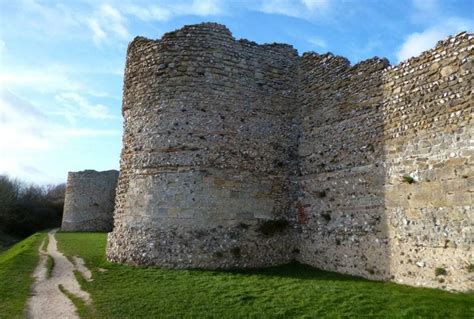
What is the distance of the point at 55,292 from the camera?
959cm

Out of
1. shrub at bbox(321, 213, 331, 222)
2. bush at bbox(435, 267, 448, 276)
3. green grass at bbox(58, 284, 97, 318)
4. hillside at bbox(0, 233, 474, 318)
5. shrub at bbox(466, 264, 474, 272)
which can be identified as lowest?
green grass at bbox(58, 284, 97, 318)

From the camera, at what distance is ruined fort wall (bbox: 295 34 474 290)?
8.67m

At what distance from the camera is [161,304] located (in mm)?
8156

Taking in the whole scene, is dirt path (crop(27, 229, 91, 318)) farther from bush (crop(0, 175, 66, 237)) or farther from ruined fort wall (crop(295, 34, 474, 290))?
bush (crop(0, 175, 66, 237))

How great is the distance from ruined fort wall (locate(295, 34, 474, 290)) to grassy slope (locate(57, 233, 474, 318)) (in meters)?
→ 0.71

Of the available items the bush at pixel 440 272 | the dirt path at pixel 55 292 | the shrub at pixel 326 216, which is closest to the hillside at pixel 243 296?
the dirt path at pixel 55 292

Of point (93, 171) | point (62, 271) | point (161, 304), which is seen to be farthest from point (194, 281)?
point (93, 171)

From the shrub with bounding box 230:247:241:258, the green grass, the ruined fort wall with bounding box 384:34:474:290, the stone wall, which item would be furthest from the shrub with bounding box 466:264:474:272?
the stone wall

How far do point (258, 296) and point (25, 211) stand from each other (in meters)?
37.5

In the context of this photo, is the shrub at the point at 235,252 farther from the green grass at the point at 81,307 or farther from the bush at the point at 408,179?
the bush at the point at 408,179

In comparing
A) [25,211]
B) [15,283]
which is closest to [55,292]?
[15,283]

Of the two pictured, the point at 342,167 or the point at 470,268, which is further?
the point at 342,167

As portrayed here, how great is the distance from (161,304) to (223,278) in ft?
7.84

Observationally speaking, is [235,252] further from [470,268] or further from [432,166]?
[470,268]
